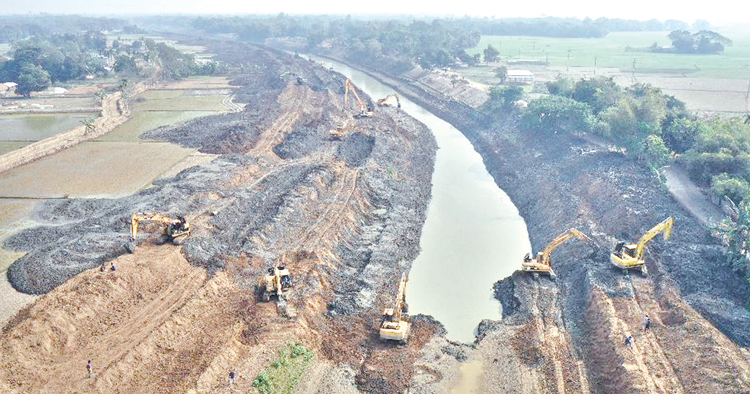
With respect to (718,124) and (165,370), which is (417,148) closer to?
(718,124)

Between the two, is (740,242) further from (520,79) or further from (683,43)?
(683,43)

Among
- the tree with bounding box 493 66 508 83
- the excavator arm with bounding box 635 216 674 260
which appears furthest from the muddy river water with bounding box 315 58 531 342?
the tree with bounding box 493 66 508 83

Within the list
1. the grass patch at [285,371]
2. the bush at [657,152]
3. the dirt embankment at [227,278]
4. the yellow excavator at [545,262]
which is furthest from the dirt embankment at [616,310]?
the grass patch at [285,371]

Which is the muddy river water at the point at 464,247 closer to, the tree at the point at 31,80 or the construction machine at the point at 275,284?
the construction machine at the point at 275,284

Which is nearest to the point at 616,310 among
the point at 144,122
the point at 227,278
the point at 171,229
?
the point at 227,278

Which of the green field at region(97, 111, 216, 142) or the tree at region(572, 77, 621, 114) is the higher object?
the tree at region(572, 77, 621, 114)

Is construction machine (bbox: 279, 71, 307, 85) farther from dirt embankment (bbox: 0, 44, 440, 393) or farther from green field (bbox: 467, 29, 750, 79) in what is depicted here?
green field (bbox: 467, 29, 750, 79)
